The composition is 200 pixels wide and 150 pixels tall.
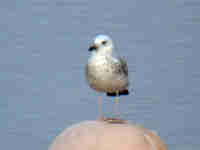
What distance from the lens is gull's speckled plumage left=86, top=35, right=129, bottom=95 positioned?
269cm

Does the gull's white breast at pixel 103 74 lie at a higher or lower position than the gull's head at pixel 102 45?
lower

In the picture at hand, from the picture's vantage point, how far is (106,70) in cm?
270

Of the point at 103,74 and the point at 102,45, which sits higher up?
the point at 102,45

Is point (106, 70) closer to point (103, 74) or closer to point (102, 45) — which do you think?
point (103, 74)

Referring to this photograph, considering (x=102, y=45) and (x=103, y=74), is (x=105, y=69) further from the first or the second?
(x=102, y=45)

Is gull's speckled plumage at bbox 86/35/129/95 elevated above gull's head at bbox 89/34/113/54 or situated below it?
below

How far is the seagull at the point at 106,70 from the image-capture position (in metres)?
2.69

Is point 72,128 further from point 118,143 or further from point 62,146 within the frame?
point 118,143

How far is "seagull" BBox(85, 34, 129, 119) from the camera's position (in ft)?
8.81

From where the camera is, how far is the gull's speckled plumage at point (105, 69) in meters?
2.69

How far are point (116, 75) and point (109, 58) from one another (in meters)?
0.10

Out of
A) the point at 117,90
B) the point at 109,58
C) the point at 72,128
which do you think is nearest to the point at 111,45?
the point at 109,58

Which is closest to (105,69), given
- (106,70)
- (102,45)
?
(106,70)

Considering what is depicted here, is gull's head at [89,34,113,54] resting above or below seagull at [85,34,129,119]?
above
